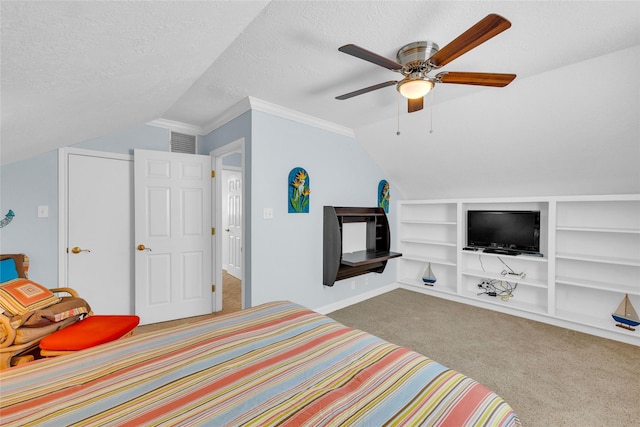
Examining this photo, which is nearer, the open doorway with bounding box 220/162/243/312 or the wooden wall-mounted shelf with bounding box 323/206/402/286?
the wooden wall-mounted shelf with bounding box 323/206/402/286

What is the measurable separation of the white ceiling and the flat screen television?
180 cm

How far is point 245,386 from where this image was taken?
94cm

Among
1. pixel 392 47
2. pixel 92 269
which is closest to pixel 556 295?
pixel 392 47

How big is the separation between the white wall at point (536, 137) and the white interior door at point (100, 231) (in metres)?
2.98

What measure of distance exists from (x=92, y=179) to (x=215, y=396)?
2991 millimetres

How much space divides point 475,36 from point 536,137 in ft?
6.57

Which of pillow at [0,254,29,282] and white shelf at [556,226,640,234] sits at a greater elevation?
white shelf at [556,226,640,234]

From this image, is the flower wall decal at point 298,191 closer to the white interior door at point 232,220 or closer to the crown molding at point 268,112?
the crown molding at point 268,112

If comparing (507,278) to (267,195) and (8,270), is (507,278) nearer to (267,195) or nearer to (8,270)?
(267,195)

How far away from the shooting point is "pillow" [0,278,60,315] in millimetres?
1600

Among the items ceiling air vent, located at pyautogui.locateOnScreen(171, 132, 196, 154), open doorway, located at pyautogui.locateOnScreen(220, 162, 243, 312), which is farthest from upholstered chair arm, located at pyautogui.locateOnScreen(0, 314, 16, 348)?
open doorway, located at pyautogui.locateOnScreen(220, 162, 243, 312)

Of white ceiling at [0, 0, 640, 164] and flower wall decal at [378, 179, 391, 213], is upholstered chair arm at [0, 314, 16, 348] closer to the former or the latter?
white ceiling at [0, 0, 640, 164]

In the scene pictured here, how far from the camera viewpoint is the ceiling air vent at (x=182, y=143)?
11.5ft

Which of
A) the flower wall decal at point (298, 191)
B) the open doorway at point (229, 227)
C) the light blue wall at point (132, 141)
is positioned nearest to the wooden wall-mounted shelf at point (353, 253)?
the flower wall decal at point (298, 191)
